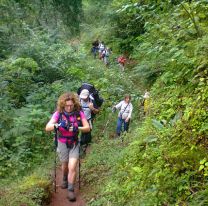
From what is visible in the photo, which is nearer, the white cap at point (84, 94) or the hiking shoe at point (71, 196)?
the hiking shoe at point (71, 196)

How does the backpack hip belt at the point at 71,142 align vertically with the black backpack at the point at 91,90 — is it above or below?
below

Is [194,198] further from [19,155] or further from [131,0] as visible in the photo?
[19,155]

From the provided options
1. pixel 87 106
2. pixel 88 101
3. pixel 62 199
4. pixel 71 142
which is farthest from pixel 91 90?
pixel 62 199

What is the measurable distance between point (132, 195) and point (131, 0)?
3.75 metres

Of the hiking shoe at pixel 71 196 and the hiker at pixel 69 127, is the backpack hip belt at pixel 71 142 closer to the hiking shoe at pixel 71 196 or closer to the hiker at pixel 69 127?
the hiker at pixel 69 127

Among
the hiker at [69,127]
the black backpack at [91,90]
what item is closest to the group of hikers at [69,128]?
the hiker at [69,127]

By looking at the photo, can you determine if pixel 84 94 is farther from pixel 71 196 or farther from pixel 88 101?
pixel 71 196

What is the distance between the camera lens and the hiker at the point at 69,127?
6969mm

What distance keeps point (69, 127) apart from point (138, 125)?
4269mm

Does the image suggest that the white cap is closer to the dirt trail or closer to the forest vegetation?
the forest vegetation

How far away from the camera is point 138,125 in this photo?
35.7 ft

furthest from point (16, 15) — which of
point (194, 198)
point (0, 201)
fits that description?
point (194, 198)

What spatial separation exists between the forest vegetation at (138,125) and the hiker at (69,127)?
2.14 ft

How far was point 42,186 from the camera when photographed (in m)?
7.20
